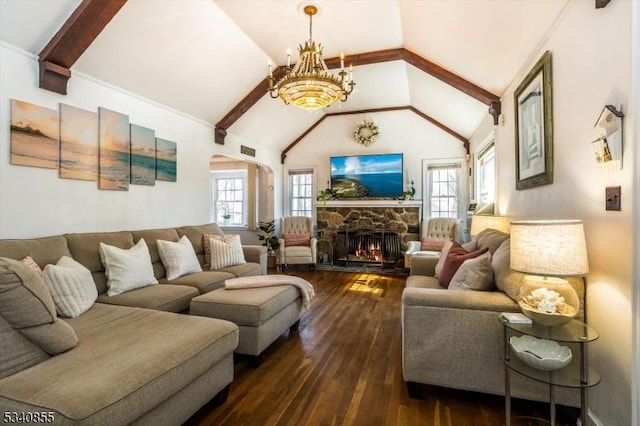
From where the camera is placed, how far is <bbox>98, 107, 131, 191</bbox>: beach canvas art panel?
10.4 ft

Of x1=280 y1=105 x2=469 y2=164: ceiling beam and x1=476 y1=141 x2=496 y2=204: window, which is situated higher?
x1=280 y1=105 x2=469 y2=164: ceiling beam

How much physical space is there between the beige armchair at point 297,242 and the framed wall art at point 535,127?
396 centimetres

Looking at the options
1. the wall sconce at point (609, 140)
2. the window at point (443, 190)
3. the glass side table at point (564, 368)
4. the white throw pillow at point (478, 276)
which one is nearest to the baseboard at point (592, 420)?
the glass side table at point (564, 368)

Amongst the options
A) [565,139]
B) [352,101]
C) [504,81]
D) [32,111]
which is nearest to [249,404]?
[565,139]

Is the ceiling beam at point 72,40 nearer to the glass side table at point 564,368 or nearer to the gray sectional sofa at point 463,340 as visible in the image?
the gray sectional sofa at point 463,340

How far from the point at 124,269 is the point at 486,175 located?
494 cm

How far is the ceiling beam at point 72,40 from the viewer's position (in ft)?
7.97

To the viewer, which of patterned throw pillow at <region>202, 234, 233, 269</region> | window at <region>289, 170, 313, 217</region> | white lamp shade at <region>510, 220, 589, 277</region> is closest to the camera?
white lamp shade at <region>510, 220, 589, 277</region>

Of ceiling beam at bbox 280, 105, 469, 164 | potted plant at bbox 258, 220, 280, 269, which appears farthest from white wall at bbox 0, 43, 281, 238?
ceiling beam at bbox 280, 105, 469, 164

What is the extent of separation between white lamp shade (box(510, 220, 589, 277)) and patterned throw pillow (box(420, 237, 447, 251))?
3.89 meters

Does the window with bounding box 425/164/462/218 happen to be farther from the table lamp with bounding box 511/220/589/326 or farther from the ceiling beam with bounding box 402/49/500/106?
the table lamp with bounding box 511/220/589/326

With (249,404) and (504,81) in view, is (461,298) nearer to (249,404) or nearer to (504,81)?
(249,404)

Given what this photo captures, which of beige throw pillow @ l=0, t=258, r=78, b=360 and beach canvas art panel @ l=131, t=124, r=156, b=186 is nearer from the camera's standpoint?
beige throw pillow @ l=0, t=258, r=78, b=360

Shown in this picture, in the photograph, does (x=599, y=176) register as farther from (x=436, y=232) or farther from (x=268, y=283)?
(x=436, y=232)
